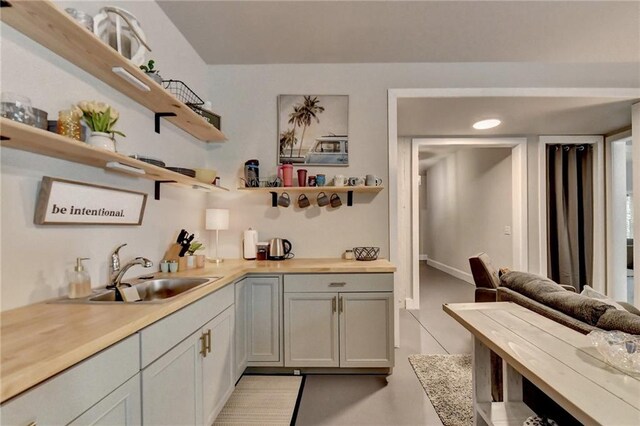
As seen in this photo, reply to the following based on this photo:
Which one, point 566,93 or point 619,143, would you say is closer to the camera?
point 566,93

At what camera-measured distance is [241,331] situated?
222 centimetres

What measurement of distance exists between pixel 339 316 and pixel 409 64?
8.43 feet

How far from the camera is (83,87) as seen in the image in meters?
1.49

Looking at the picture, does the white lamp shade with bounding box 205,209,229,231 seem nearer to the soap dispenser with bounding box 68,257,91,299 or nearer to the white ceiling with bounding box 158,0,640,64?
the soap dispenser with bounding box 68,257,91,299

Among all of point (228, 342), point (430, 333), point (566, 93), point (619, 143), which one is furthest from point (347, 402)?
point (619, 143)

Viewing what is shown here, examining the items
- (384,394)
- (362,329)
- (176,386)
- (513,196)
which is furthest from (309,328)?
(513,196)

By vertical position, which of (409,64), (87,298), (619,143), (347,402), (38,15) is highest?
(409,64)

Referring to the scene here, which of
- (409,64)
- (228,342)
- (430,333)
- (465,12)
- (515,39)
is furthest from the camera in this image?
(430,333)

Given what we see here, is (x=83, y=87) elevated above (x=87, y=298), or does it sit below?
above

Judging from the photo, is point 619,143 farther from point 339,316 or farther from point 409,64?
point 339,316

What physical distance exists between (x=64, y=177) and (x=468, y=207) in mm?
6374

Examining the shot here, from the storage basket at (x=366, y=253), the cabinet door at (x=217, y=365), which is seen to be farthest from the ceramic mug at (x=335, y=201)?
the cabinet door at (x=217, y=365)

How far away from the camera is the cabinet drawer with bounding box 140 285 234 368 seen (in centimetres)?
114

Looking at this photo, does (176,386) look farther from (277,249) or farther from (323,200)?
(323,200)
